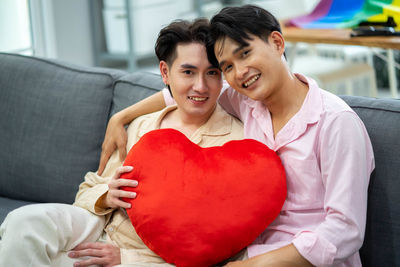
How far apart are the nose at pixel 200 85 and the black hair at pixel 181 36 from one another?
5cm

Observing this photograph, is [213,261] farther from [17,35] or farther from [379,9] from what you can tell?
[17,35]

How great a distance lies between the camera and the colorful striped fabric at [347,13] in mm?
2809

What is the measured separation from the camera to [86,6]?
4262mm

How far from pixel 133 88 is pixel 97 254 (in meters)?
0.66

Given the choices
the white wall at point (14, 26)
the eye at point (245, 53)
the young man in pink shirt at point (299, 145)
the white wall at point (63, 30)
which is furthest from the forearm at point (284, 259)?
the white wall at point (63, 30)

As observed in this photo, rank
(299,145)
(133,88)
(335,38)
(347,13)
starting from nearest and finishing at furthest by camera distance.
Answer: (299,145) → (133,88) → (335,38) → (347,13)

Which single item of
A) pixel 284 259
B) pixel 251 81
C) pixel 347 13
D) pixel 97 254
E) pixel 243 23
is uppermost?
pixel 243 23

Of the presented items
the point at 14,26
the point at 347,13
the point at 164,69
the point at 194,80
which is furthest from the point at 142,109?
the point at 14,26

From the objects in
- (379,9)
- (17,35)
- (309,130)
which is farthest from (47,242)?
(17,35)

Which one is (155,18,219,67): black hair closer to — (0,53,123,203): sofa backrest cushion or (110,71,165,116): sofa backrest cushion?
(110,71,165,116): sofa backrest cushion

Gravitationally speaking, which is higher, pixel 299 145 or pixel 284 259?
pixel 299 145

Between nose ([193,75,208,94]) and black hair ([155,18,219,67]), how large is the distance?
0.05 m

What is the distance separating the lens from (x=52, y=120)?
2049mm

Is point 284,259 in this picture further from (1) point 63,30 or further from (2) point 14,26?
(1) point 63,30
